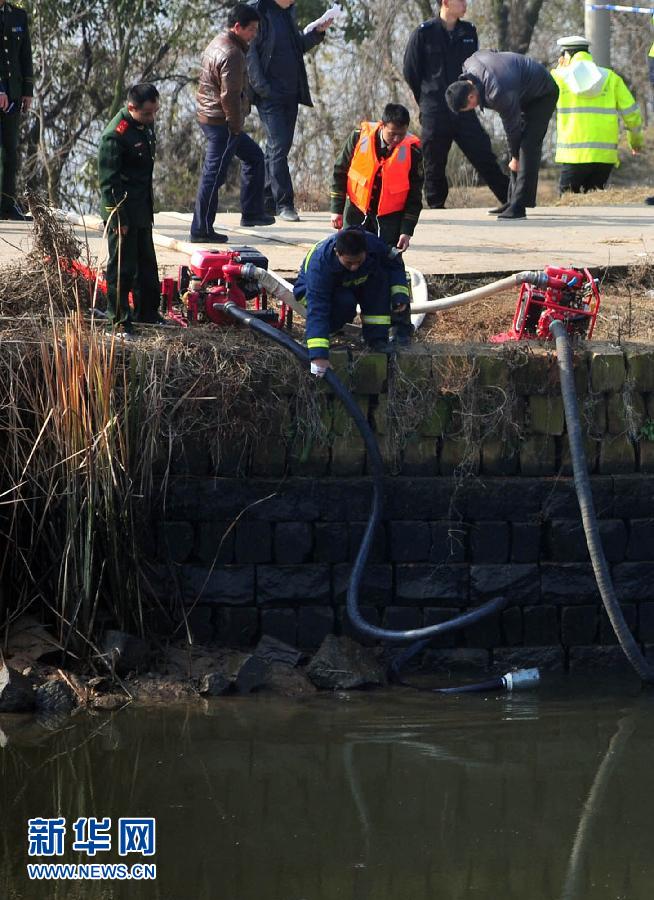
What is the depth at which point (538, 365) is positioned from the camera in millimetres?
7379

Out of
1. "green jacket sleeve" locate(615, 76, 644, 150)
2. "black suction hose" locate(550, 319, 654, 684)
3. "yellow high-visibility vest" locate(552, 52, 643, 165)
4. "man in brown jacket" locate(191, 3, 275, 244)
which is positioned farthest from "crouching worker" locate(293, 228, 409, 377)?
"green jacket sleeve" locate(615, 76, 644, 150)

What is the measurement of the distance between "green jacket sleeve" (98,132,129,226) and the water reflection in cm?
273

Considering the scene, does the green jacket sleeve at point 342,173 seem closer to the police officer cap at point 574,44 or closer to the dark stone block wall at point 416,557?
the dark stone block wall at point 416,557

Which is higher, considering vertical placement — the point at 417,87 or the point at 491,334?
the point at 417,87

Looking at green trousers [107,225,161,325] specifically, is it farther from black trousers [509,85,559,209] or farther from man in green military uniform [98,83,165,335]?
black trousers [509,85,559,209]

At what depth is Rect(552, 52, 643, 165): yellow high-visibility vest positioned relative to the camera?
1322cm

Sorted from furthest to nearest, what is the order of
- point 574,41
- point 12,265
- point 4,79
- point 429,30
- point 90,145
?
1. point 90,145
2. point 574,41
3. point 429,30
4. point 4,79
5. point 12,265

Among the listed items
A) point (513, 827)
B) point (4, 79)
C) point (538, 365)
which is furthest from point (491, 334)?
point (4, 79)

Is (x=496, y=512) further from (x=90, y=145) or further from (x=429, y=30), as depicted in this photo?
(x=90, y=145)

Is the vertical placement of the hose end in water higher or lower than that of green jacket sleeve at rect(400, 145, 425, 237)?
lower

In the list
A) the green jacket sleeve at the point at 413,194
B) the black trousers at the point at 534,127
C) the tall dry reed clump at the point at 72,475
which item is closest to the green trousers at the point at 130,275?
the tall dry reed clump at the point at 72,475

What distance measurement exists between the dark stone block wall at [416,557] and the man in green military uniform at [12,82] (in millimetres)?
4127

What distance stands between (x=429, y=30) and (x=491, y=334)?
446cm

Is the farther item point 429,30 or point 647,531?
point 429,30
